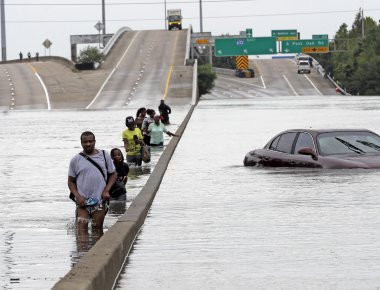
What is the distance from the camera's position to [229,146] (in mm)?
37125

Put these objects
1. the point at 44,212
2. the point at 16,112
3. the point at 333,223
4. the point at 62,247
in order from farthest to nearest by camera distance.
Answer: the point at 16,112 < the point at 44,212 < the point at 333,223 < the point at 62,247

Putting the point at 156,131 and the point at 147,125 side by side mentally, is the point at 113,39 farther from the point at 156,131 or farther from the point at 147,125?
A: the point at 156,131

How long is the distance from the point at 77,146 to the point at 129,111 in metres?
30.5

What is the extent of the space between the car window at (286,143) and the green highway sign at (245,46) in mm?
117303

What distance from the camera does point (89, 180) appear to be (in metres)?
14.6

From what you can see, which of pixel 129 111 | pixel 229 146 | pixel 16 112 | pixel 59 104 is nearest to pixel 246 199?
pixel 229 146

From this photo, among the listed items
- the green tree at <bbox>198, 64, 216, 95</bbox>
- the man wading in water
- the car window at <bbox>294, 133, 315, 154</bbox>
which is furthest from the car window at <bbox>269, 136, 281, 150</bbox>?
the green tree at <bbox>198, 64, 216, 95</bbox>

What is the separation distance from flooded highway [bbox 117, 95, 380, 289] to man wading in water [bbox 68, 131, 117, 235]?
2.38 feet

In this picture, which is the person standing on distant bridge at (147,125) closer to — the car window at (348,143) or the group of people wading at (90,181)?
the car window at (348,143)

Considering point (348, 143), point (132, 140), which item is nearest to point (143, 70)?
point (132, 140)

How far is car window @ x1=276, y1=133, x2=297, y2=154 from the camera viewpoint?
2565cm

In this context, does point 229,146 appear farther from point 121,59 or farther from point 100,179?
point 121,59

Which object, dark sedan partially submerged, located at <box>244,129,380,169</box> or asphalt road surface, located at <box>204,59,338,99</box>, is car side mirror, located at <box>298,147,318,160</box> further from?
asphalt road surface, located at <box>204,59,338,99</box>

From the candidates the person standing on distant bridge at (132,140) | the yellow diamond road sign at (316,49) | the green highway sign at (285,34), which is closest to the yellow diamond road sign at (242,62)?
the green highway sign at (285,34)
